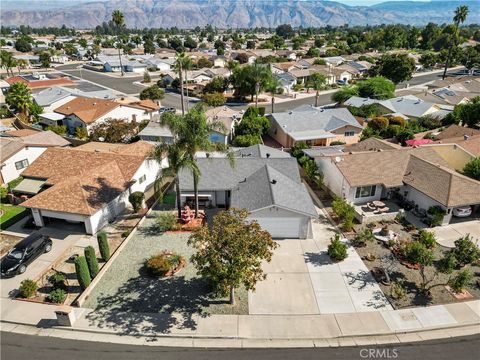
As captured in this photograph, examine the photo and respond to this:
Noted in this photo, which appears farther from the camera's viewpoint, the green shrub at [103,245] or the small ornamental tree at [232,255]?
the green shrub at [103,245]

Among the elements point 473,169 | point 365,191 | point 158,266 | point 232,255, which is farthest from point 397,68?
point 232,255

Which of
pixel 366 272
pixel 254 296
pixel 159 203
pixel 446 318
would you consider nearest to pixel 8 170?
pixel 159 203

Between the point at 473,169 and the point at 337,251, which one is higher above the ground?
the point at 473,169

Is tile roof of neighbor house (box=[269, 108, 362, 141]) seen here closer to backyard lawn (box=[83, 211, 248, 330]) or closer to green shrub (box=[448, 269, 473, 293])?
backyard lawn (box=[83, 211, 248, 330])

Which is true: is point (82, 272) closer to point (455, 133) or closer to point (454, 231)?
point (454, 231)

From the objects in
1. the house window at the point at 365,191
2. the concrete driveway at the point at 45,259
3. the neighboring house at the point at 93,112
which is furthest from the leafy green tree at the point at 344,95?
the concrete driveway at the point at 45,259

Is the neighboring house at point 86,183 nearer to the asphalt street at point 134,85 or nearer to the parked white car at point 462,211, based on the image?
the parked white car at point 462,211

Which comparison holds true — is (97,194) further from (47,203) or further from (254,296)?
(254,296)
